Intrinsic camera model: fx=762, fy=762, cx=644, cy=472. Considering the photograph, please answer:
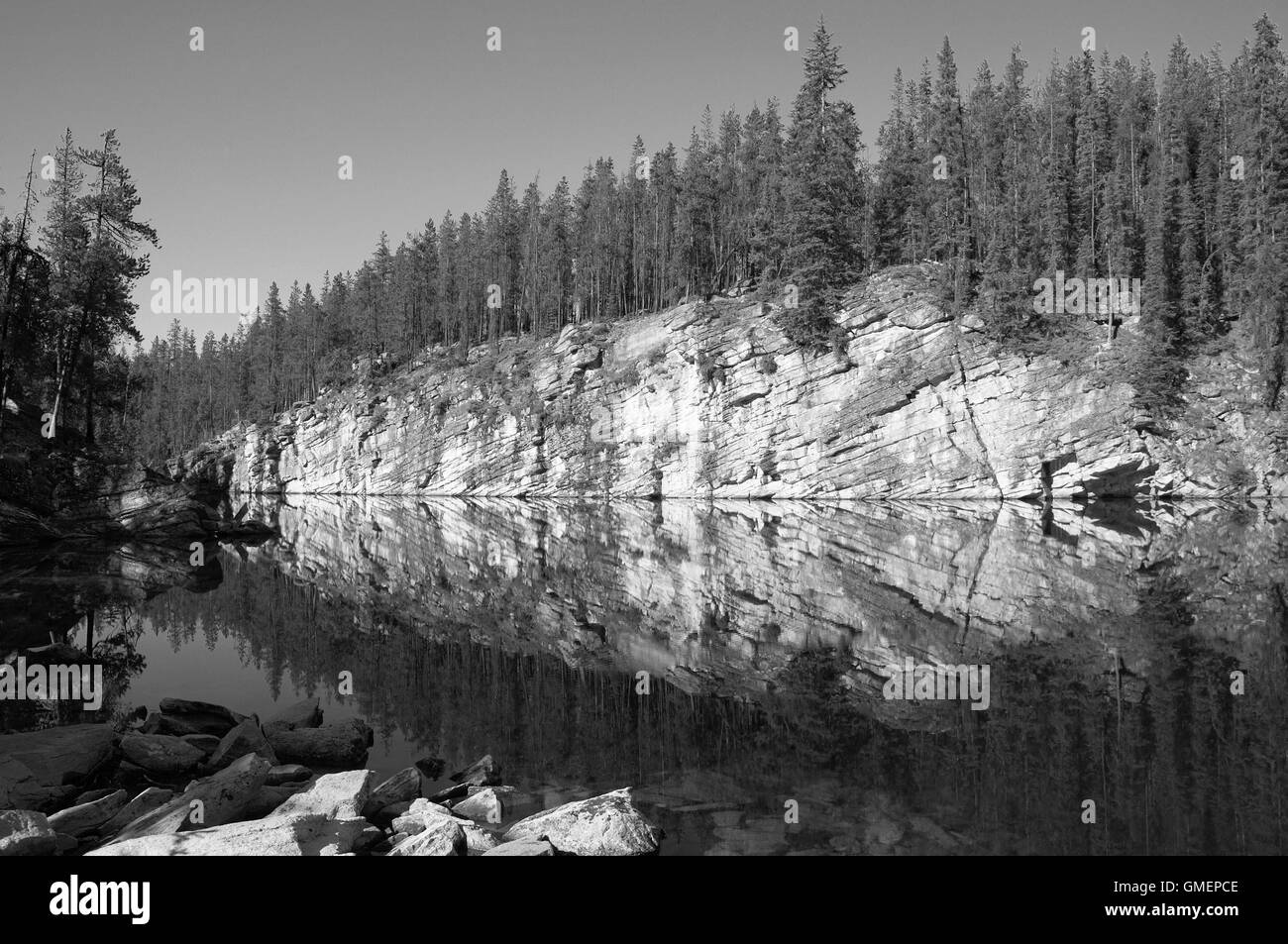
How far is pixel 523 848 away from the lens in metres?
7.39

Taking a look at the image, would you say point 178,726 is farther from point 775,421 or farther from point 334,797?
point 775,421

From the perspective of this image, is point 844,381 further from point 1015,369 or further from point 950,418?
point 1015,369

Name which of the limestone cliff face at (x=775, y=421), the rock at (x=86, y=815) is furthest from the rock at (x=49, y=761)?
the limestone cliff face at (x=775, y=421)

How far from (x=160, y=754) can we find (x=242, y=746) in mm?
1050

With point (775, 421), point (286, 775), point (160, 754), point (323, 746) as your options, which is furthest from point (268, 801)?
point (775, 421)

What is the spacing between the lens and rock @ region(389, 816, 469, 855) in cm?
729

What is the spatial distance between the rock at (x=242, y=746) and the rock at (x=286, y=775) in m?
0.43

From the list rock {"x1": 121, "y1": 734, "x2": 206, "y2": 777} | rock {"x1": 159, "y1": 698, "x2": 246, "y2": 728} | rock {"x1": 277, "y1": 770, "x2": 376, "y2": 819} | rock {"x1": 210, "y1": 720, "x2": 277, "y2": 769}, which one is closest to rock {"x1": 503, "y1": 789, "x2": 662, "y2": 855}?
rock {"x1": 277, "y1": 770, "x2": 376, "y2": 819}

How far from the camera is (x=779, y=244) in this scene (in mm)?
66125

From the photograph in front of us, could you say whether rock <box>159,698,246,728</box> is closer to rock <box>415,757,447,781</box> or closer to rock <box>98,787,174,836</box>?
rock <box>98,787,174,836</box>

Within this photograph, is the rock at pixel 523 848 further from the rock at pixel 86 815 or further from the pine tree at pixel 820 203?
the pine tree at pixel 820 203

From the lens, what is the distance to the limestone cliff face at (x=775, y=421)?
4909cm
